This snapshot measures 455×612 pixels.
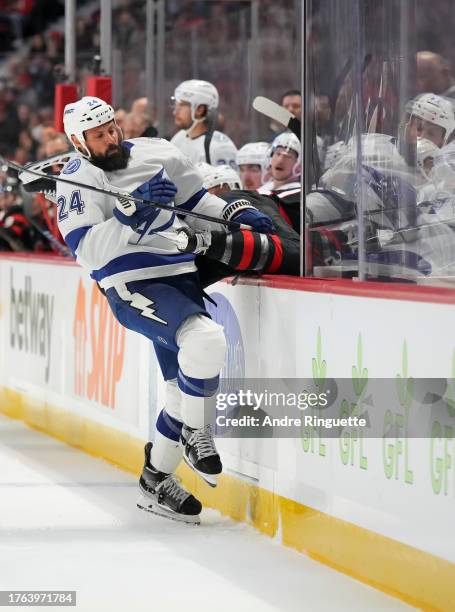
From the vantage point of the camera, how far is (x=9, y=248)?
9.16m

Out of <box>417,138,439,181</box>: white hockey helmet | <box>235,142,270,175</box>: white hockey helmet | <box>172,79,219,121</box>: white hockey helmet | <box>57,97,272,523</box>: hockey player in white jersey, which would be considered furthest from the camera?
<box>172,79,219,121</box>: white hockey helmet

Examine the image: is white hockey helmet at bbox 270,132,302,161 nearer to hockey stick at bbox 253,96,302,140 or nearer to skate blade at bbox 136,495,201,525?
hockey stick at bbox 253,96,302,140

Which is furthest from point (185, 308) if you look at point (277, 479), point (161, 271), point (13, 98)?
point (13, 98)

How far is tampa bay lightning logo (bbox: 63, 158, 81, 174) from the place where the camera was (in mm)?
5125

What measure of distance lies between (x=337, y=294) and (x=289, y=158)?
6.58 ft

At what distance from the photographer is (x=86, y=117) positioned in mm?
5082

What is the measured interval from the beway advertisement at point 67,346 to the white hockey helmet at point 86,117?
132 centimetres

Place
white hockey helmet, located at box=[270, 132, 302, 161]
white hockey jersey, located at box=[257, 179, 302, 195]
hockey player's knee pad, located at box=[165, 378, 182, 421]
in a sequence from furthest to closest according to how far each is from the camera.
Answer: white hockey helmet, located at box=[270, 132, 302, 161] → white hockey jersey, located at box=[257, 179, 302, 195] → hockey player's knee pad, located at box=[165, 378, 182, 421]

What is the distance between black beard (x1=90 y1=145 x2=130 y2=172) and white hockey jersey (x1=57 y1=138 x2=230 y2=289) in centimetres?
2

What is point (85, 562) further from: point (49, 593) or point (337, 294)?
point (337, 294)

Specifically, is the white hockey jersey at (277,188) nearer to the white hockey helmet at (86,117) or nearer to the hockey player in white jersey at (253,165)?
the hockey player in white jersey at (253,165)

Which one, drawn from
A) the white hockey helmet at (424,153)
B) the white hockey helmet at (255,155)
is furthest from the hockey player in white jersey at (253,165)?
the white hockey helmet at (424,153)

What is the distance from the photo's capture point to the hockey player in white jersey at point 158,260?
4.93 m

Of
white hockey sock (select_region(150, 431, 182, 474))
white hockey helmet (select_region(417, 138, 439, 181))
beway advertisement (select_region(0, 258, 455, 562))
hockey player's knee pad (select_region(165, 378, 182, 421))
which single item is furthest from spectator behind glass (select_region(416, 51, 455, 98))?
white hockey sock (select_region(150, 431, 182, 474))
